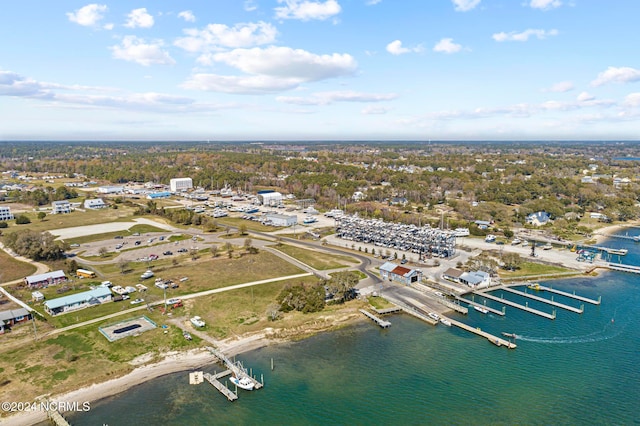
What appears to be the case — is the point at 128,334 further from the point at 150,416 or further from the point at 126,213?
the point at 126,213

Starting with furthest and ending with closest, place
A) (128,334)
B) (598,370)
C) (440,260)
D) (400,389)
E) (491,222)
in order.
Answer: (491,222) < (440,260) < (128,334) < (598,370) < (400,389)

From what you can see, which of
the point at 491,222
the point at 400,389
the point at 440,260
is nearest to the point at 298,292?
the point at 400,389

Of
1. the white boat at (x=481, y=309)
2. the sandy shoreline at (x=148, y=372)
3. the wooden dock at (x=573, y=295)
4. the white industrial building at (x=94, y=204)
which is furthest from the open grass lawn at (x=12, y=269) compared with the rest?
the wooden dock at (x=573, y=295)

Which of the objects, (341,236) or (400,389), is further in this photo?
(341,236)

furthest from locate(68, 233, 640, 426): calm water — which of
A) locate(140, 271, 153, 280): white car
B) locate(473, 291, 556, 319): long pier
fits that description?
locate(140, 271, 153, 280): white car

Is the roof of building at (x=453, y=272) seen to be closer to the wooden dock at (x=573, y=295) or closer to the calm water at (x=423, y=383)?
the wooden dock at (x=573, y=295)

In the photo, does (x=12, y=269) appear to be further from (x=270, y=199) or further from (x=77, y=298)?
(x=270, y=199)

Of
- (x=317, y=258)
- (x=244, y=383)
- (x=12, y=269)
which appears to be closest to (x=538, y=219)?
(x=317, y=258)
